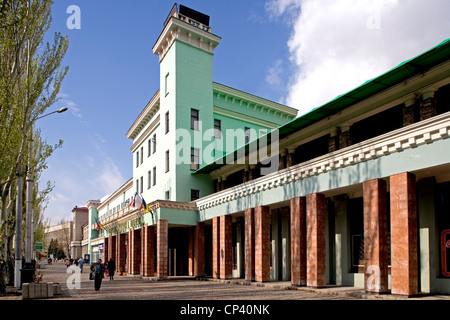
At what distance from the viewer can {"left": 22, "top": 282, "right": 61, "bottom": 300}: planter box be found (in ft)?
53.4

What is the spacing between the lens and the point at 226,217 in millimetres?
26703

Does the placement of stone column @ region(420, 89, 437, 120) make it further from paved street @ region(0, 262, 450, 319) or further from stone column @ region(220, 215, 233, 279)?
stone column @ region(220, 215, 233, 279)

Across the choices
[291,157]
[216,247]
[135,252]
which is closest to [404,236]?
[291,157]

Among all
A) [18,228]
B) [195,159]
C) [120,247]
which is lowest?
[120,247]

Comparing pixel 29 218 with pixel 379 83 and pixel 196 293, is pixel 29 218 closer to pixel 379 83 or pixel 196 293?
pixel 196 293

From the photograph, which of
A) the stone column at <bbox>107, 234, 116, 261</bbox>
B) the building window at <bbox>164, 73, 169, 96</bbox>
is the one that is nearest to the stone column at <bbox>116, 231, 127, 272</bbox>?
the stone column at <bbox>107, 234, 116, 261</bbox>

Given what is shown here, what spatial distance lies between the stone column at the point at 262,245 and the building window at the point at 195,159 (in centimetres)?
1031

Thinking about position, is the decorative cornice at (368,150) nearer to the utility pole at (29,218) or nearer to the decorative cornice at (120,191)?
the utility pole at (29,218)

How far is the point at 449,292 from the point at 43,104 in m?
19.0

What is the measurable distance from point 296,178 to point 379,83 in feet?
19.2

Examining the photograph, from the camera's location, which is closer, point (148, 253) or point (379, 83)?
point (379, 83)

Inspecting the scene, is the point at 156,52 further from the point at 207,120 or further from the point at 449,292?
the point at 449,292

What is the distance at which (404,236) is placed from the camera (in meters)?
14.2

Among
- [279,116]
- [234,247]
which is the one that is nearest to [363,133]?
[234,247]
